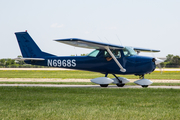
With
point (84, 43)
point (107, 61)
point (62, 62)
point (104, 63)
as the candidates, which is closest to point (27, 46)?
point (62, 62)

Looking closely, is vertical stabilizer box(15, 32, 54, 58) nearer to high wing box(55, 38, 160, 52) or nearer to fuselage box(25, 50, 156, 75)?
fuselage box(25, 50, 156, 75)

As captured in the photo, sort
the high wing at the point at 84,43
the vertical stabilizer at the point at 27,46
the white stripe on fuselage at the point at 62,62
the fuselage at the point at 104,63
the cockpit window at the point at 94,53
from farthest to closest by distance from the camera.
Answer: the vertical stabilizer at the point at 27,46, the white stripe on fuselage at the point at 62,62, the cockpit window at the point at 94,53, the fuselage at the point at 104,63, the high wing at the point at 84,43

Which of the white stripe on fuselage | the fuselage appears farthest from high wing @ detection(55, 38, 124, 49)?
the white stripe on fuselage

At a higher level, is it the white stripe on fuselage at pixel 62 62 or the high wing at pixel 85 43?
the high wing at pixel 85 43

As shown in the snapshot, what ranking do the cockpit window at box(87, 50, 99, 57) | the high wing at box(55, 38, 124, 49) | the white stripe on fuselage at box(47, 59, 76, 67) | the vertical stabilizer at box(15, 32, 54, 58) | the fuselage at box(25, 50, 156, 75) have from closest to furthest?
1. the high wing at box(55, 38, 124, 49)
2. the fuselage at box(25, 50, 156, 75)
3. the cockpit window at box(87, 50, 99, 57)
4. the white stripe on fuselage at box(47, 59, 76, 67)
5. the vertical stabilizer at box(15, 32, 54, 58)

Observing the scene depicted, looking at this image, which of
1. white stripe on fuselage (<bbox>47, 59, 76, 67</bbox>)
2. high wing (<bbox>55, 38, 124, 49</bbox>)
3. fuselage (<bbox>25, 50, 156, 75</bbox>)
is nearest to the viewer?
high wing (<bbox>55, 38, 124, 49</bbox>)

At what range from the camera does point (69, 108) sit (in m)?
9.07

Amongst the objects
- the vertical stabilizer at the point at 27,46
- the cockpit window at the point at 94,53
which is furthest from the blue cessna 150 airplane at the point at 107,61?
the vertical stabilizer at the point at 27,46

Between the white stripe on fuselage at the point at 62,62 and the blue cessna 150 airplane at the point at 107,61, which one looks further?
the white stripe on fuselage at the point at 62,62

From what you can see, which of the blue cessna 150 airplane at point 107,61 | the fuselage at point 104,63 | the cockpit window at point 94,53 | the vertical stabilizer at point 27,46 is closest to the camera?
the blue cessna 150 airplane at point 107,61

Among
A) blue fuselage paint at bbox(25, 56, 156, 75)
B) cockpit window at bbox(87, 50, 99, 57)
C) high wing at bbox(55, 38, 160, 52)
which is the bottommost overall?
blue fuselage paint at bbox(25, 56, 156, 75)

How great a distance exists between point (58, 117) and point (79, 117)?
22.0 inches

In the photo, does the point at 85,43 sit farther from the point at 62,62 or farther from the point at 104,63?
the point at 62,62

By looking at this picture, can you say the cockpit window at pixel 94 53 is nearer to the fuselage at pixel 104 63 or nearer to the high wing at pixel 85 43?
the fuselage at pixel 104 63
